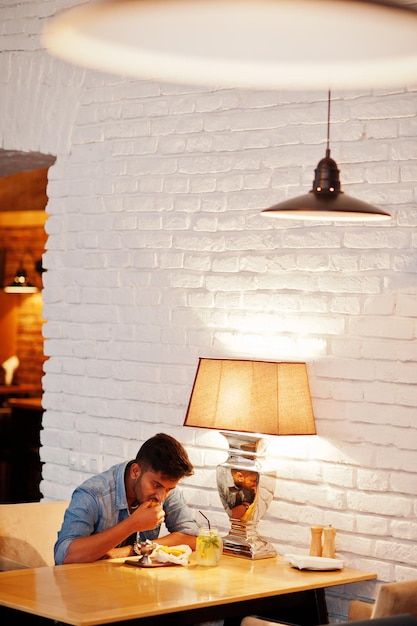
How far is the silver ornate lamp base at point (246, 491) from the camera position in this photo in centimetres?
372

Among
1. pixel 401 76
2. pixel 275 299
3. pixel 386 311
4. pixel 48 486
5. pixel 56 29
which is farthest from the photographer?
pixel 48 486

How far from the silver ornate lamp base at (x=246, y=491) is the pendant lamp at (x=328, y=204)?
937 mm

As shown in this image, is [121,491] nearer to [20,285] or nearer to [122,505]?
[122,505]

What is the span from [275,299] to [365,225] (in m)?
0.48

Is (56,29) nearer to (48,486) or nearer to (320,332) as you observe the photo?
(320,332)

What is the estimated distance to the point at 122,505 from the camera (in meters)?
3.68

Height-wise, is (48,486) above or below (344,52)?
below

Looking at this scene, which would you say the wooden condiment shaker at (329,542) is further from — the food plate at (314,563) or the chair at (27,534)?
the chair at (27,534)

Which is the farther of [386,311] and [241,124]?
[241,124]

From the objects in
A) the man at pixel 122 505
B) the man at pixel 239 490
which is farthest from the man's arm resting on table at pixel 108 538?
the man at pixel 239 490

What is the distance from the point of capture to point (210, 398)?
375 cm

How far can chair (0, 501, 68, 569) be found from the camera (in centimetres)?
397

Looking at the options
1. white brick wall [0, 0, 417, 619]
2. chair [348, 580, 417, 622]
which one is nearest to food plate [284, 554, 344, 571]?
white brick wall [0, 0, 417, 619]

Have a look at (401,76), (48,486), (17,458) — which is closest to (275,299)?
(48,486)
